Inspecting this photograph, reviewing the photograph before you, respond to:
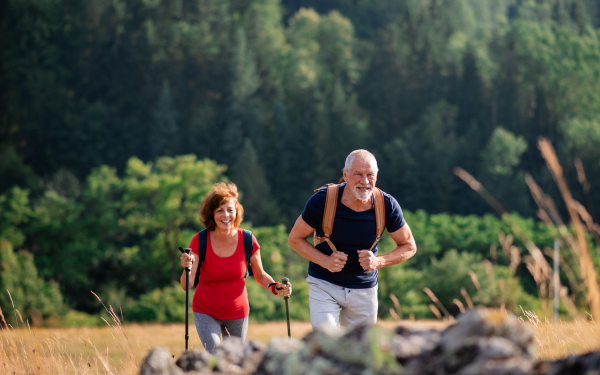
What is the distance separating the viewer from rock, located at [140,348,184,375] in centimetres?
221

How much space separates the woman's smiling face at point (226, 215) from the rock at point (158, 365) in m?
1.95

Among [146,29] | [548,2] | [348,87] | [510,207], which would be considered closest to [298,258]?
[510,207]

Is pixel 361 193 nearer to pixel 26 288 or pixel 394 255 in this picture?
pixel 394 255

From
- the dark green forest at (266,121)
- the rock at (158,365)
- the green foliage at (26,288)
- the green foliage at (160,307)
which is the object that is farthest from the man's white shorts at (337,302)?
the dark green forest at (266,121)

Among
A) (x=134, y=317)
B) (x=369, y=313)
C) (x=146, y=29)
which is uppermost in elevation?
(x=146, y=29)

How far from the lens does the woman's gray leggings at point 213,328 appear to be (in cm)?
401

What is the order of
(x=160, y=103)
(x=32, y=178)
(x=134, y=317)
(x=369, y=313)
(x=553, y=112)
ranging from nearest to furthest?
(x=369, y=313) → (x=134, y=317) → (x=32, y=178) → (x=553, y=112) → (x=160, y=103)

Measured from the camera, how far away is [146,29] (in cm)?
6306

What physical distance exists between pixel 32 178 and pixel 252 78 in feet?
74.6

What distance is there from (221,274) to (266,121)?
55328mm

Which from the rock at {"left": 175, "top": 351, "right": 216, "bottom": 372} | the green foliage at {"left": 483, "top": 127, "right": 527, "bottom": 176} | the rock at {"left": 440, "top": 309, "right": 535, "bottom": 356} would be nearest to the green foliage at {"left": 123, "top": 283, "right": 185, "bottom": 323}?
the green foliage at {"left": 483, "top": 127, "right": 527, "bottom": 176}

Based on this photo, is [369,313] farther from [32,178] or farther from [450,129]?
[450,129]

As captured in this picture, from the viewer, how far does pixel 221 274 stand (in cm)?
414

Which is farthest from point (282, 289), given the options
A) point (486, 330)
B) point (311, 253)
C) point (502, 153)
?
point (502, 153)
